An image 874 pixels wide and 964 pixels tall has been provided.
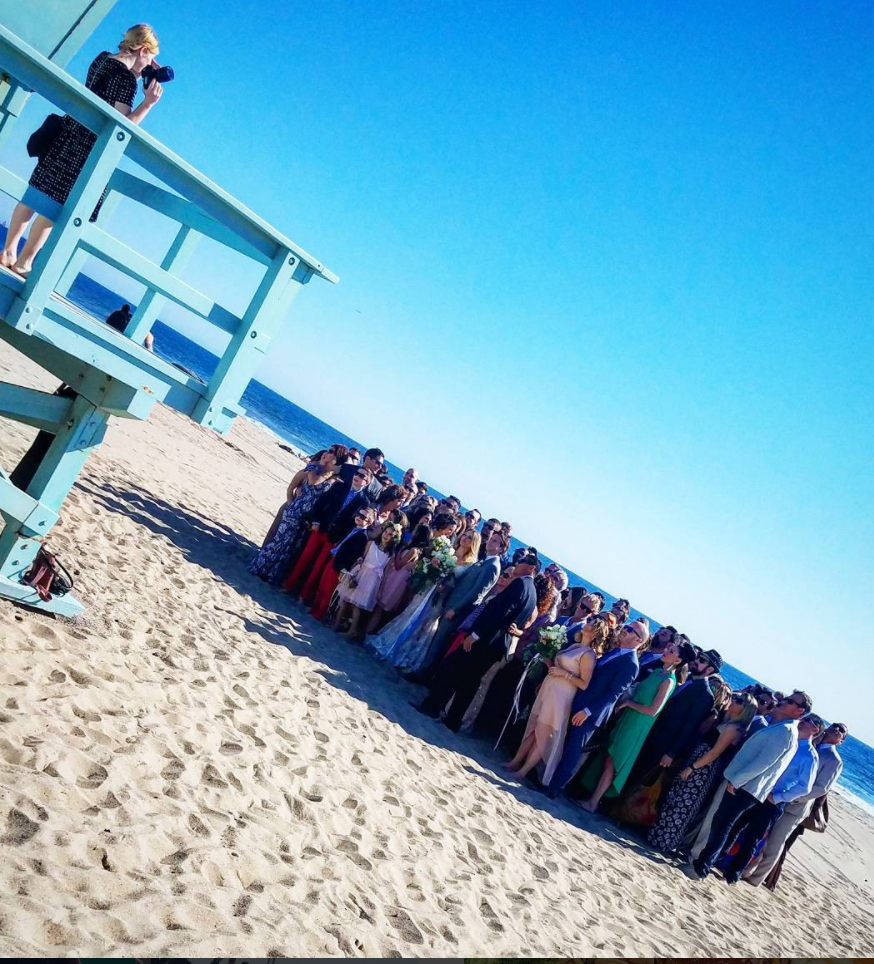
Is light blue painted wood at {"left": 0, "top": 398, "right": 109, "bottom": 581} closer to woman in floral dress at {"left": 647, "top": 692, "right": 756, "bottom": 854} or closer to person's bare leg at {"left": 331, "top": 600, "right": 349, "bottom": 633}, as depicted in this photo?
person's bare leg at {"left": 331, "top": 600, "right": 349, "bottom": 633}

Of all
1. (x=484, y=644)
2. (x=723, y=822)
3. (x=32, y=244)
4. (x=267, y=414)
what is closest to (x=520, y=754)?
(x=484, y=644)

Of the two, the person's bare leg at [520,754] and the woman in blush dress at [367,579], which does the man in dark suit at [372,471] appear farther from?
the person's bare leg at [520,754]

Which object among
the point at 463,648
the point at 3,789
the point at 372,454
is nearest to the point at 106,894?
the point at 3,789

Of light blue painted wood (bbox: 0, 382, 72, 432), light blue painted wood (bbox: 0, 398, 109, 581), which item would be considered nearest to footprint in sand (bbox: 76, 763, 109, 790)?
light blue painted wood (bbox: 0, 398, 109, 581)

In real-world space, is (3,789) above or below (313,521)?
below

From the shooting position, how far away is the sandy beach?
308cm

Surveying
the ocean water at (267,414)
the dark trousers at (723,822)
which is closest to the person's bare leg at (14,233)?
the dark trousers at (723,822)

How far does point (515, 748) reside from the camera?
316 inches

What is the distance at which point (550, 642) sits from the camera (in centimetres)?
743

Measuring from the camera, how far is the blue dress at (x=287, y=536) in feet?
30.0

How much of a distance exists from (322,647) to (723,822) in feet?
15.1

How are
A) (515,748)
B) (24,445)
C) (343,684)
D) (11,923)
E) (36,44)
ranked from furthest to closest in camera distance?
(24,445) → (515,748) → (343,684) → (36,44) → (11,923)

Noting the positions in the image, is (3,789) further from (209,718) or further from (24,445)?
(24,445)

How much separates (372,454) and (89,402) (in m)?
5.82
